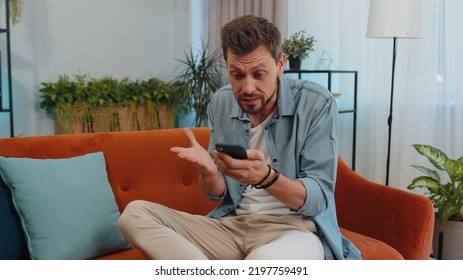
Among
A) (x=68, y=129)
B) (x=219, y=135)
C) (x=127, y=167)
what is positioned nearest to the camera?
(x=219, y=135)

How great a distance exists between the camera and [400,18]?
2723 millimetres

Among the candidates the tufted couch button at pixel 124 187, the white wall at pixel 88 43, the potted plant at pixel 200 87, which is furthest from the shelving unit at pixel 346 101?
the tufted couch button at pixel 124 187

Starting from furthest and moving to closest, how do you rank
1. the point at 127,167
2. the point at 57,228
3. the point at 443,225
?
1. the point at 443,225
2. the point at 127,167
3. the point at 57,228

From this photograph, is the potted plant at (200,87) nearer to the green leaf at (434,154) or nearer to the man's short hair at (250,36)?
the green leaf at (434,154)

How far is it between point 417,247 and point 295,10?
7.87 ft

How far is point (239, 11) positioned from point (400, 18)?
172cm

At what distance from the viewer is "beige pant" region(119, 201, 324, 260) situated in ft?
4.78

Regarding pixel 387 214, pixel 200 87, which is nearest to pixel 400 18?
pixel 387 214

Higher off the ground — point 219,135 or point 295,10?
point 295,10

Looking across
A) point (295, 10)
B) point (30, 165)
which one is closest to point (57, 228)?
point (30, 165)

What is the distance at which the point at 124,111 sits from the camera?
12.7 feet

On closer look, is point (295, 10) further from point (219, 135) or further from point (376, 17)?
point (219, 135)

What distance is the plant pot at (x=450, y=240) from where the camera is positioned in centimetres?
241

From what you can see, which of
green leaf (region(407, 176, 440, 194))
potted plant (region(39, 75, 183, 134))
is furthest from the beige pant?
potted plant (region(39, 75, 183, 134))
